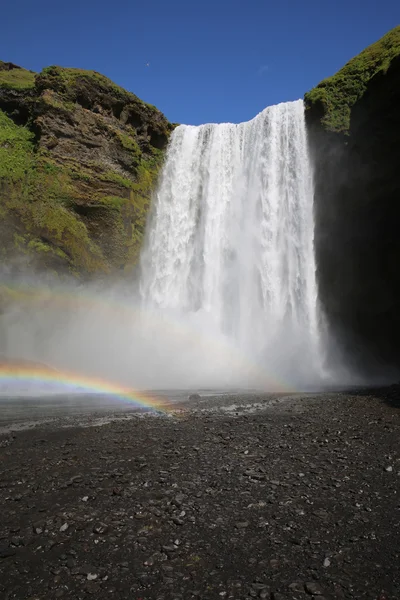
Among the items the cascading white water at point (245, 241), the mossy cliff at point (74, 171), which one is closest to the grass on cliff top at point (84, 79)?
the mossy cliff at point (74, 171)

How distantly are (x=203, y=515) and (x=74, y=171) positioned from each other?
3040cm

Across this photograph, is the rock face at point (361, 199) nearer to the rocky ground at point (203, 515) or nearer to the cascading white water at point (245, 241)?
the cascading white water at point (245, 241)

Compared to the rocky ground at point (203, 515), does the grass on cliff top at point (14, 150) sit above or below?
above

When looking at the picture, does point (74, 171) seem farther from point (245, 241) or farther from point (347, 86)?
point (347, 86)

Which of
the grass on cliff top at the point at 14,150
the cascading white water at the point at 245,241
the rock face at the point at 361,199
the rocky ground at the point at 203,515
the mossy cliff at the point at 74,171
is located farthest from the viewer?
the cascading white water at the point at 245,241

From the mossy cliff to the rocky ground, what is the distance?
21220 mm

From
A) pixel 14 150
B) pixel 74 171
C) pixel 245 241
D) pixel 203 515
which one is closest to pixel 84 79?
pixel 74 171

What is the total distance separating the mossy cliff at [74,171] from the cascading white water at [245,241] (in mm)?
3044

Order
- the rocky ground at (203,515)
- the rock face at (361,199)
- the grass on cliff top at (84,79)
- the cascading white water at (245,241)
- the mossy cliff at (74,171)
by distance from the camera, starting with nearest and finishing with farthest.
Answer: the rocky ground at (203,515) < the rock face at (361,199) < the mossy cliff at (74,171) < the cascading white water at (245,241) < the grass on cliff top at (84,79)

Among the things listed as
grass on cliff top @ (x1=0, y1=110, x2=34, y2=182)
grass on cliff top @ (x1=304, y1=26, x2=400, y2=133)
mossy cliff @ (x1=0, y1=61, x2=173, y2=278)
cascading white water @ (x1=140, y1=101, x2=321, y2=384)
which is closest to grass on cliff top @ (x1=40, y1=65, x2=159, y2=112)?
mossy cliff @ (x1=0, y1=61, x2=173, y2=278)

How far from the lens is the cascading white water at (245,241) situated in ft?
95.0

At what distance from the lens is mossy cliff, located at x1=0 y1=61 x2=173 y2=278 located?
27.5 m

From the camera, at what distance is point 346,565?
3969 mm

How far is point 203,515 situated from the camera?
17.3ft
